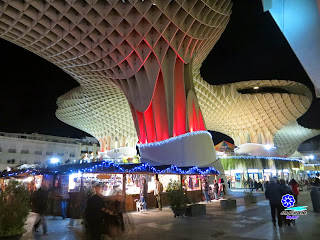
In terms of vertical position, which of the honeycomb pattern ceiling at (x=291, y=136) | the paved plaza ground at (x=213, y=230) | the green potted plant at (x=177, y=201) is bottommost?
the paved plaza ground at (x=213, y=230)

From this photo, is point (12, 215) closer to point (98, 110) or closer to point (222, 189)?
point (222, 189)

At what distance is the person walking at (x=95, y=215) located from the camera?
5301 millimetres

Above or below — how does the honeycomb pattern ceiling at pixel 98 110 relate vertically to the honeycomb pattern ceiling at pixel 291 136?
above

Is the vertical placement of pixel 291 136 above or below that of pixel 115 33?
below

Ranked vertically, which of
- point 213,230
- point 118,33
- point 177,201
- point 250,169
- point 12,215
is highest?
point 118,33

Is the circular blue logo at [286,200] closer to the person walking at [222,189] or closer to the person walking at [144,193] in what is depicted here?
the person walking at [144,193]

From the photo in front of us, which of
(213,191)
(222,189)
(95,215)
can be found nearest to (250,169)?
(222,189)

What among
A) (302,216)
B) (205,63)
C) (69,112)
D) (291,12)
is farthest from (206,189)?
(69,112)

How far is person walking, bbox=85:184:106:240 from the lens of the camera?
5.30 m

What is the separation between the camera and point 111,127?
53469mm

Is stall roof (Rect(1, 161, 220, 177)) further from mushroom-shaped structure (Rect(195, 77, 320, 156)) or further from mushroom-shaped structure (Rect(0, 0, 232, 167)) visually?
mushroom-shaped structure (Rect(195, 77, 320, 156))

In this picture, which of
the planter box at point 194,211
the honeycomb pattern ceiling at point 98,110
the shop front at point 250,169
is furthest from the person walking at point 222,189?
the honeycomb pattern ceiling at point 98,110

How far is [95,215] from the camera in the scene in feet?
17.7

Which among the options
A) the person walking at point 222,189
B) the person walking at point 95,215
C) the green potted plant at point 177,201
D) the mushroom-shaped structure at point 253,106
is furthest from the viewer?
the mushroom-shaped structure at point 253,106
